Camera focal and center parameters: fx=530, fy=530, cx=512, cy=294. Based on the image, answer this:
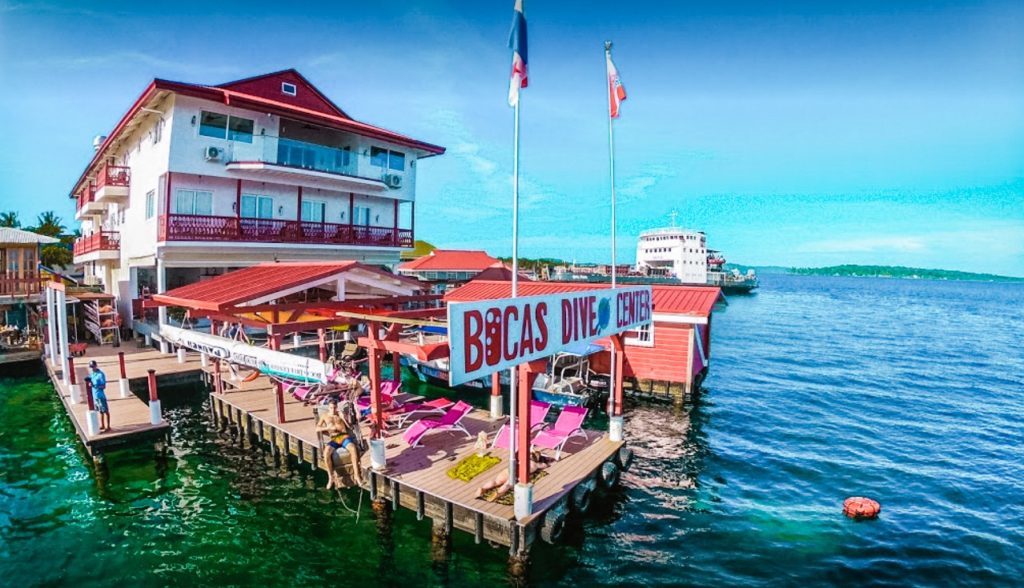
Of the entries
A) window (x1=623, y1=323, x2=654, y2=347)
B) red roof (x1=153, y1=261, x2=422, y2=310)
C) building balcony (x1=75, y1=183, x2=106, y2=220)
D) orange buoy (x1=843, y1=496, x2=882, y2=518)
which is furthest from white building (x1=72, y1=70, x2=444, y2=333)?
orange buoy (x1=843, y1=496, x2=882, y2=518)

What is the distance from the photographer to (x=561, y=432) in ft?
45.0

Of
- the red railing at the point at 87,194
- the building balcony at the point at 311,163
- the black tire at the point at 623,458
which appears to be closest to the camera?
the black tire at the point at 623,458

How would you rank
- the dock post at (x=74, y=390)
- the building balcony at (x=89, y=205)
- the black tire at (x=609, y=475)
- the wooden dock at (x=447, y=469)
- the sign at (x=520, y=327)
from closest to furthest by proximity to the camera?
1. the sign at (x=520, y=327)
2. the wooden dock at (x=447, y=469)
3. the black tire at (x=609, y=475)
4. the dock post at (x=74, y=390)
5. the building balcony at (x=89, y=205)

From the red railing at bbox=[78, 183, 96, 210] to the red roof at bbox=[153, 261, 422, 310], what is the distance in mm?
25343

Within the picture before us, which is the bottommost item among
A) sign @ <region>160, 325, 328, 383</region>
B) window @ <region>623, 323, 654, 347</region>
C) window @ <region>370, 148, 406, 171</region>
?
window @ <region>623, 323, 654, 347</region>

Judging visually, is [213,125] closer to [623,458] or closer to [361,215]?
[361,215]

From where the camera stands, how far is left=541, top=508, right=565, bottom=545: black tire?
34.7ft

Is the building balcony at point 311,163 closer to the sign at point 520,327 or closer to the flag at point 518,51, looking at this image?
the flag at point 518,51

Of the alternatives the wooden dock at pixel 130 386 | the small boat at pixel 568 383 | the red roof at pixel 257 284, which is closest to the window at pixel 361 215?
the wooden dock at pixel 130 386

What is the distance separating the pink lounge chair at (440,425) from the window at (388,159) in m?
20.2

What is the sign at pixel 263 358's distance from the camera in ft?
41.1

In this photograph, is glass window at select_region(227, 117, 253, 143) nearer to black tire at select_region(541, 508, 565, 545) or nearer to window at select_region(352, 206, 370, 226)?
window at select_region(352, 206, 370, 226)

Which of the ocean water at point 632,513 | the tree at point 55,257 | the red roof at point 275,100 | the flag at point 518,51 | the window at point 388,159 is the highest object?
the red roof at point 275,100

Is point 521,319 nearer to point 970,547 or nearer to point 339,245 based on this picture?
point 970,547
